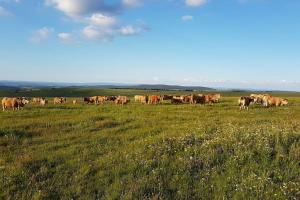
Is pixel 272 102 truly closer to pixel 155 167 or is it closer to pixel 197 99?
pixel 197 99

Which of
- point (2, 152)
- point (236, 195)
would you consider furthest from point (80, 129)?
point (236, 195)

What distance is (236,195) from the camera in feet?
31.5

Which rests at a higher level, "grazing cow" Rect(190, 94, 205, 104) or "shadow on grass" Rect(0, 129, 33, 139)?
"grazing cow" Rect(190, 94, 205, 104)

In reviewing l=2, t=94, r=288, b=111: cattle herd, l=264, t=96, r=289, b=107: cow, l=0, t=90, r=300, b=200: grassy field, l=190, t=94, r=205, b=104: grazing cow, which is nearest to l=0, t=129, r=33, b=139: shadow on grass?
l=0, t=90, r=300, b=200: grassy field

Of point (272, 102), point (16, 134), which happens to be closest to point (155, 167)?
point (16, 134)

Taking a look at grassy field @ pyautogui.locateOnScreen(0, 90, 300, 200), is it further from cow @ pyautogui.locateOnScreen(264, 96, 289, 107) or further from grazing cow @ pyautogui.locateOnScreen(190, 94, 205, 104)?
grazing cow @ pyautogui.locateOnScreen(190, 94, 205, 104)

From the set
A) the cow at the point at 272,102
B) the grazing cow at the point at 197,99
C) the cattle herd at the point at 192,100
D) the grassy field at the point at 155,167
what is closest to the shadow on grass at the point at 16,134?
the grassy field at the point at 155,167

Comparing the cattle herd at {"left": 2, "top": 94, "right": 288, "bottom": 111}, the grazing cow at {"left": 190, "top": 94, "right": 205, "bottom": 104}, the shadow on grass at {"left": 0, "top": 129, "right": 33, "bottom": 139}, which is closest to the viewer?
the shadow on grass at {"left": 0, "top": 129, "right": 33, "bottom": 139}

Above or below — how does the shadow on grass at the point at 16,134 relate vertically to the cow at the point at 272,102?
below

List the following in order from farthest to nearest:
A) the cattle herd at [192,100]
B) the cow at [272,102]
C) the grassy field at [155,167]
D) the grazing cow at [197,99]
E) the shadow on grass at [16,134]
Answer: the grazing cow at [197,99]
the cow at [272,102]
the cattle herd at [192,100]
the shadow on grass at [16,134]
the grassy field at [155,167]

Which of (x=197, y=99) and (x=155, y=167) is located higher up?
(x=197, y=99)

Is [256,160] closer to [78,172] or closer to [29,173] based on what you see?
[78,172]

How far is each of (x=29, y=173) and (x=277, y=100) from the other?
120 feet

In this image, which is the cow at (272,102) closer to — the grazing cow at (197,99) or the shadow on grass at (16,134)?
the grazing cow at (197,99)
